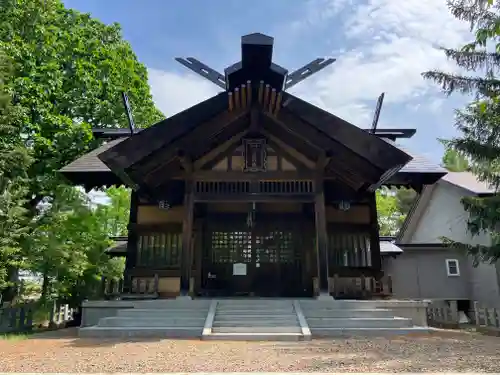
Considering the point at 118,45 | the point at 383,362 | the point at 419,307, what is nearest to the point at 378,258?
the point at 419,307

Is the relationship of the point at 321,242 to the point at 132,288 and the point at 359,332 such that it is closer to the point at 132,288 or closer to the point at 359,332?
the point at 359,332

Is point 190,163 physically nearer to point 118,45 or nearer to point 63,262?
point 63,262

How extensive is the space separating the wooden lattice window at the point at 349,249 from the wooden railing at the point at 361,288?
2.27 ft

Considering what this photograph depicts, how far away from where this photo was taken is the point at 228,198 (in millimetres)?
9906

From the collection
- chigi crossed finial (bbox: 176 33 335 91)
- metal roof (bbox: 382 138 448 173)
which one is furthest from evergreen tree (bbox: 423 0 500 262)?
chigi crossed finial (bbox: 176 33 335 91)

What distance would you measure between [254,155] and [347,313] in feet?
14.9

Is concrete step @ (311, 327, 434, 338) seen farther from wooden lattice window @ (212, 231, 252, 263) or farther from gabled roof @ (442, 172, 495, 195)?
gabled roof @ (442, 172, 495, 195)

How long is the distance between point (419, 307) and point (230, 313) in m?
4.19

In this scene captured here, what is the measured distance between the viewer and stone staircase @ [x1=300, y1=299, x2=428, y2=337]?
7.28 m

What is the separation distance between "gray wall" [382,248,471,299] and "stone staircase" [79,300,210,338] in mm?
10598

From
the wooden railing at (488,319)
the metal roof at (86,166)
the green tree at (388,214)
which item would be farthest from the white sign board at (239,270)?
the green tree at (388,214)

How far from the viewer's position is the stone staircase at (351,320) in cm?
728

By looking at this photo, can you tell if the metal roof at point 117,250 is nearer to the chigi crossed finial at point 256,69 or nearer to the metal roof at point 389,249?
the chigi crossed finial at point 256,69

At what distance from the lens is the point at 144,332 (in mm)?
7211
